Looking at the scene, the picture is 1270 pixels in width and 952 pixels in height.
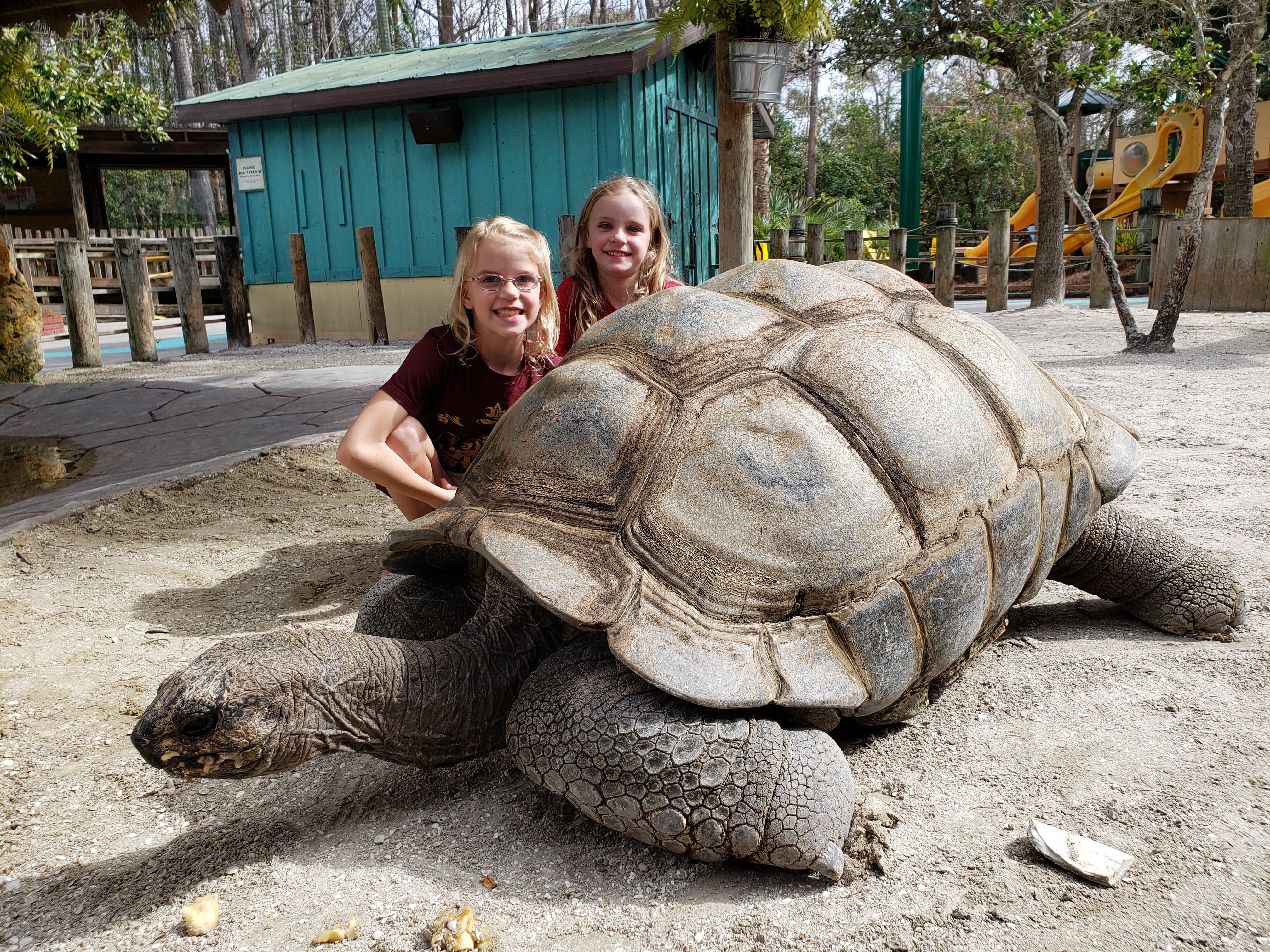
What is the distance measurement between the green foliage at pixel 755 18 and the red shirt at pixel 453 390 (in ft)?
9.22

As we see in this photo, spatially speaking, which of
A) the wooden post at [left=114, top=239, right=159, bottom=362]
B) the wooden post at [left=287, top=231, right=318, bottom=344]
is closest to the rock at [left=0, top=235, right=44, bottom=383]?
the wooden post at [left=114, top=239, right=159, bottom=362]

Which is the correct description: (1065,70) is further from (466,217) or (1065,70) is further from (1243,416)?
(466,217)

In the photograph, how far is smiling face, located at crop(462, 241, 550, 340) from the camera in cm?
272

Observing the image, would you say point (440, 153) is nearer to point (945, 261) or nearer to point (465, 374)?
point (945, 261)

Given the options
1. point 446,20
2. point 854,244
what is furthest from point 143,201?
point 854,244

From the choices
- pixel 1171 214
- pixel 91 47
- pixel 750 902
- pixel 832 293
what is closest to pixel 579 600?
pixel 750 902

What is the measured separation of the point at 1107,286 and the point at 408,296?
900 centimetres

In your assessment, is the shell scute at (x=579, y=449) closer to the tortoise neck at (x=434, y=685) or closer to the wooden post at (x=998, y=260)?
the tortoise neck at (x=434, y=685)

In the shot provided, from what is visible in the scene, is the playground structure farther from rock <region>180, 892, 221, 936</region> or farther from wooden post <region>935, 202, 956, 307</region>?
rock <region>180, 892, 221, 936</region>

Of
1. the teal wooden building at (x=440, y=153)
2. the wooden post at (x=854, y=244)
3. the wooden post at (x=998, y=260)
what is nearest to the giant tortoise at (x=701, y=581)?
the teal wooden building at (x=440, y=153)

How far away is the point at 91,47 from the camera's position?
1412 cm

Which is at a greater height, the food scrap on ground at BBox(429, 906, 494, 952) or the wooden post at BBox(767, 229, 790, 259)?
the wooden post at BBox(767, 229, 790, 259)

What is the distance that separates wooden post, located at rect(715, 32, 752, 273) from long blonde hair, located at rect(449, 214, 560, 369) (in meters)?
2.37

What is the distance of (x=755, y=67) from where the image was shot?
4922 millimetres
